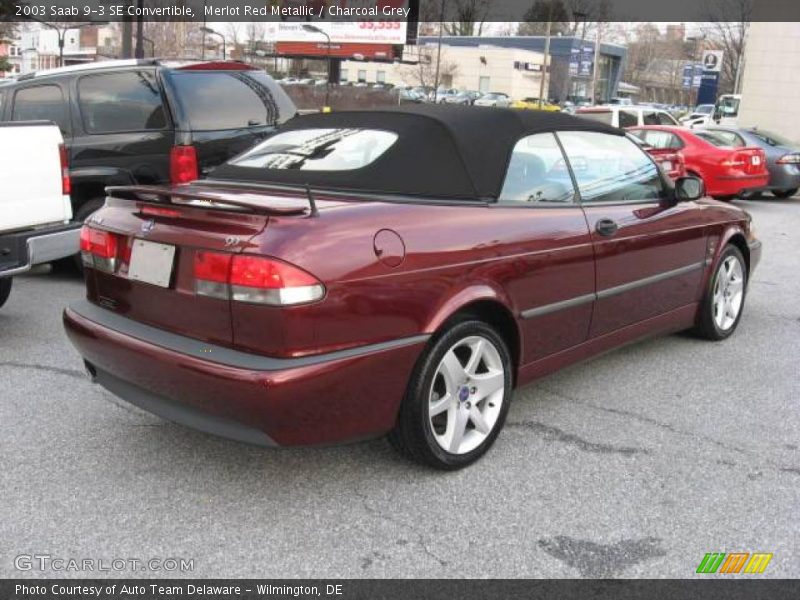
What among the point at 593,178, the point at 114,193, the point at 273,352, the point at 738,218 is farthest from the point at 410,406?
the point at 738,218

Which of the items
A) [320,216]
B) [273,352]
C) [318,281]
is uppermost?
[320,216]

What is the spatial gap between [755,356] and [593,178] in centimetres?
185

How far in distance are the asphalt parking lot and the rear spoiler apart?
A: 113 cm

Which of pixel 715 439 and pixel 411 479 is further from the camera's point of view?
pixel 715 439

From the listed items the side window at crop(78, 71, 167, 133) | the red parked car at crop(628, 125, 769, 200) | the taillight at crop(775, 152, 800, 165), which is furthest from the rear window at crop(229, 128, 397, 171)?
the taillight at crop(775, 152, 800, 165)

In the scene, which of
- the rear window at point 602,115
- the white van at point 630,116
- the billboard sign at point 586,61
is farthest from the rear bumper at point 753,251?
the billboard sign at point 586,61

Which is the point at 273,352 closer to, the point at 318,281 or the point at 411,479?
the point at 318,281

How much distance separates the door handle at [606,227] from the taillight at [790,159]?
510 inches

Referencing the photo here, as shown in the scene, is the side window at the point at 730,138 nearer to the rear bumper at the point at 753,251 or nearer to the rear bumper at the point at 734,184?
the rear bumper at the point at 734,184

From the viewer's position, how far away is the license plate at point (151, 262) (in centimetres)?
294

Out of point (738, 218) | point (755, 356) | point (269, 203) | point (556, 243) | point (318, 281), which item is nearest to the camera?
point (318, 281)

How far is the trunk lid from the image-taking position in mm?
2777

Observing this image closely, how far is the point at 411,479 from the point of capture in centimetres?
322

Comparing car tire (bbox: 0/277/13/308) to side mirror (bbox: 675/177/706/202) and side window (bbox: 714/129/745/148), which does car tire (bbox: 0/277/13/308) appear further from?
side window (bbox: 714/129/745/148)
